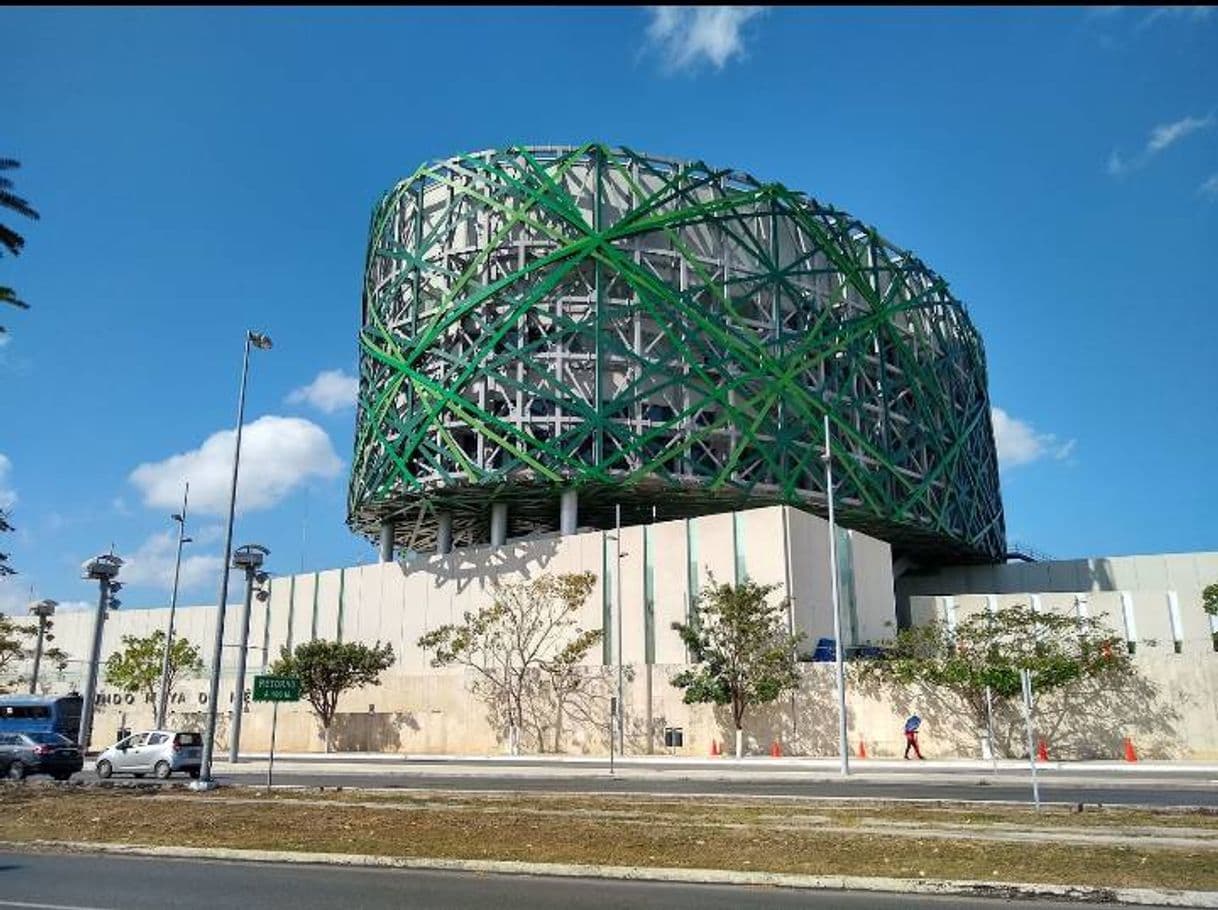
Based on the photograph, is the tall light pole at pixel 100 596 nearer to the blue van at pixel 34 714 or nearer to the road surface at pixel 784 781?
the blue van at pixel 34 714

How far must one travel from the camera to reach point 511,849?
13000 millimetres

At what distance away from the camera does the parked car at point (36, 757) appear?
1092 inches

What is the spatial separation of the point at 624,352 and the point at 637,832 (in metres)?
50.3

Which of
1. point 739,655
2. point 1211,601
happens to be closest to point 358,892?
point 739,655

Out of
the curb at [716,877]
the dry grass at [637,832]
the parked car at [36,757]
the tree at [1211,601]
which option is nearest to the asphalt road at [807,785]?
the dry grass at [637,832]

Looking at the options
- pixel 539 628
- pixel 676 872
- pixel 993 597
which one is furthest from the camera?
pixel 993 597

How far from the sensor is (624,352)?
63.2 metres

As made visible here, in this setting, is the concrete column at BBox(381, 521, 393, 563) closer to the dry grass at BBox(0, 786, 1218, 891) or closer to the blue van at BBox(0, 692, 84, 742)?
the blue van at BBox(0, 692, 84, 742)

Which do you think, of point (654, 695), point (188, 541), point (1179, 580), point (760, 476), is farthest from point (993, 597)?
point (188, 541)

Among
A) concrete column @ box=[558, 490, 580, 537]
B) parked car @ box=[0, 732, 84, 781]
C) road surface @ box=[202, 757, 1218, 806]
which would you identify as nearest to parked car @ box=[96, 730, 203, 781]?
parked car @ box=[0, 732, 84, 781]

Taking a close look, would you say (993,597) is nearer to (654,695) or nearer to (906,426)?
(906,426)

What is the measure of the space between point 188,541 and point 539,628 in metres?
18.2

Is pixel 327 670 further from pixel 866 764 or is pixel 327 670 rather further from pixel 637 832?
pixel 637 832

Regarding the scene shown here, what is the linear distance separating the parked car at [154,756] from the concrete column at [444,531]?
37.2 m
